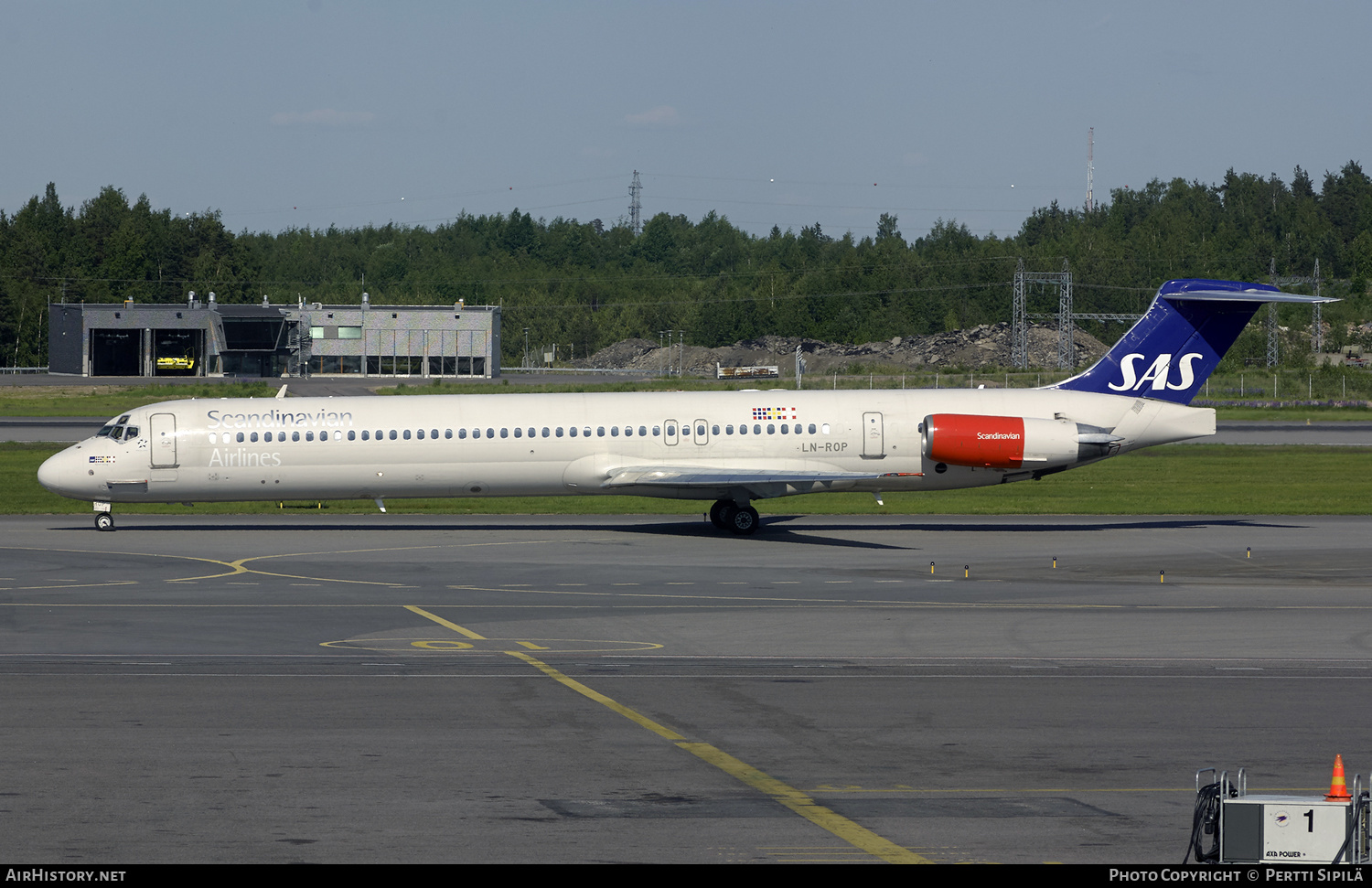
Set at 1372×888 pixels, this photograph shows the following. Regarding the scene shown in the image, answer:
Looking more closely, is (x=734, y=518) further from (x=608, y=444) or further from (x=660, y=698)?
(x=660, y=698)

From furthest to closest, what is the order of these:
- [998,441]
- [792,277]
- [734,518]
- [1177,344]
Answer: [792,277]
[1177,344]
[734,518]
[998,441]

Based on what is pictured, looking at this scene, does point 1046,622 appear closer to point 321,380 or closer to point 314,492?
point 314,492

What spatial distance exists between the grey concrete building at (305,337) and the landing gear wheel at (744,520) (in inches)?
3412

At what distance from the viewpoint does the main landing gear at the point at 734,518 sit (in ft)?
116

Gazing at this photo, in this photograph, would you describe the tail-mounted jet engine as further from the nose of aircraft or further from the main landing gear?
the nose of aircraft

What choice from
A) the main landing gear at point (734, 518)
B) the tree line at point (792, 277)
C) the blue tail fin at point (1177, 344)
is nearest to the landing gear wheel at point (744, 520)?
the main landing gear at point (734, 518)

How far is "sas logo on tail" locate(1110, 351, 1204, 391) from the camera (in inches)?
1436

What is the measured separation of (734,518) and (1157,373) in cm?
1193

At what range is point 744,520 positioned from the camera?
35.4 m

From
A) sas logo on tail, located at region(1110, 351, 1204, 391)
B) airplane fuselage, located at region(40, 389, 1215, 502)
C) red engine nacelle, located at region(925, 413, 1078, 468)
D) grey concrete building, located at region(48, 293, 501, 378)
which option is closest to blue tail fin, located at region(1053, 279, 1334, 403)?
sas logo on tail, located at region(1110, 351, 1204, 391)

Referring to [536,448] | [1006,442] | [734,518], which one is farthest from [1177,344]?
[536,448]

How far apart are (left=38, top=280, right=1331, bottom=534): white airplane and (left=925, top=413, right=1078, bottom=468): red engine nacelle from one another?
0.04m

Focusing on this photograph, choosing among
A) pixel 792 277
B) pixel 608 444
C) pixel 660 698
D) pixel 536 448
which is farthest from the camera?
pixel 792 277
